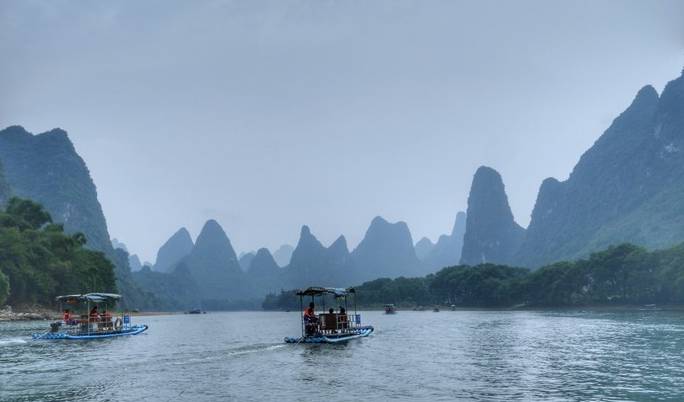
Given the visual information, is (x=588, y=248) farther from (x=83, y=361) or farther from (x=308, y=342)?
(x=83, y=361)

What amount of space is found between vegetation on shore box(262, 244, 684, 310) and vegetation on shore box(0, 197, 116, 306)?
9288 centimetres

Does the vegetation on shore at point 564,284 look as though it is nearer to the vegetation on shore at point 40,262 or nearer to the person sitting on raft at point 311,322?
the person sitting on raft at point 311,322

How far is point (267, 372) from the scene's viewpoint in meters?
28.1

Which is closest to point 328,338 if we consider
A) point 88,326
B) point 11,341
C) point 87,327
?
point 88,326

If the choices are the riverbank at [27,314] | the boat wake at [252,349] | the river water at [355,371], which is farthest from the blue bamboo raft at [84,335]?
the riverbank at [27,314]

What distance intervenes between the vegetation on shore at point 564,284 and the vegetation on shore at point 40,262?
9288 centimetres

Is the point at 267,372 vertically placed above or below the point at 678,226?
below

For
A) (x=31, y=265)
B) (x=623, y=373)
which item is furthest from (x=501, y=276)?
(x=623, y=373)

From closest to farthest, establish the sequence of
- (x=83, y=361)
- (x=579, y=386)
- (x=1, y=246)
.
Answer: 1. (x=579, y=386)
2. (x=83, y=361)
3. (x=1, y=246)

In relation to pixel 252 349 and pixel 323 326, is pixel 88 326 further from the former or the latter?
pixel 323 326

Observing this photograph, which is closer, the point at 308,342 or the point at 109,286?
the point at 308,342

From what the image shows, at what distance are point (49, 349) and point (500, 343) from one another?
33.9 meters

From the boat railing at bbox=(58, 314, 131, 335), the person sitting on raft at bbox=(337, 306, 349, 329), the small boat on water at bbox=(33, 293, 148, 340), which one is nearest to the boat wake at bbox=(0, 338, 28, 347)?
the small boat on water at bbox=(33, 293, 148, 340)

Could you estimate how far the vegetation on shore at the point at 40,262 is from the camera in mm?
93562
